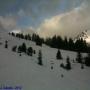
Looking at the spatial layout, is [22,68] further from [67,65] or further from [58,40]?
[58,40]

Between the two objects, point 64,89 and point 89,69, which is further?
point 89,69

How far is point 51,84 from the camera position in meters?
43.2

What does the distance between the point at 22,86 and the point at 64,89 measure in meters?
9.40

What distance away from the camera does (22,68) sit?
163 ft

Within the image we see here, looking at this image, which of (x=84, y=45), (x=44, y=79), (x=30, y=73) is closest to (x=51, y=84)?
(x=44, y=79)

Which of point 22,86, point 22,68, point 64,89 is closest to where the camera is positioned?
point 22,86

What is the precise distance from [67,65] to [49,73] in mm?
12541

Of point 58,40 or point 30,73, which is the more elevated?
point 58,40

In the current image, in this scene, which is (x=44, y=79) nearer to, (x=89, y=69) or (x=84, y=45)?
(x=89, y=69)

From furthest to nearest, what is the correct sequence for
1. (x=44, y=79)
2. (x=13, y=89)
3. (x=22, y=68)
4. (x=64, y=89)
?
(x=22, y=68)
(x=44, y=79)
(x=64, y=89)
(x=13, y=89)

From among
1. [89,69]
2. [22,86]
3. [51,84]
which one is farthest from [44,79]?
[89,69]

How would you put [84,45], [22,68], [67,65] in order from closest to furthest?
[22,68] → [67,65] → [84,45]

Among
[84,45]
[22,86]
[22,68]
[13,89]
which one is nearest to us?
Answer: [13,89]

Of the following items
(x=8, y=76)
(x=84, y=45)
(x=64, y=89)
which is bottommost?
(x=64, y=89)
